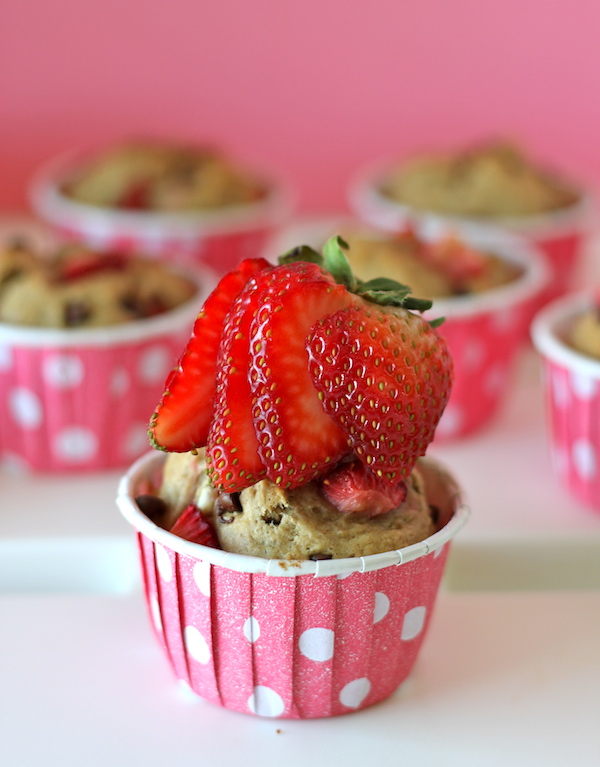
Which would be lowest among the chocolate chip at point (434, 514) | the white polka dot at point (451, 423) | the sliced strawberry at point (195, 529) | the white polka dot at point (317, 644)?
the white polka dot at point (451, 423)

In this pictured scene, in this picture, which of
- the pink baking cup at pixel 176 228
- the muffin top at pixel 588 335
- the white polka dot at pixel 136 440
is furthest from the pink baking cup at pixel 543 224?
Result: the white polka dot at pixel 136 440

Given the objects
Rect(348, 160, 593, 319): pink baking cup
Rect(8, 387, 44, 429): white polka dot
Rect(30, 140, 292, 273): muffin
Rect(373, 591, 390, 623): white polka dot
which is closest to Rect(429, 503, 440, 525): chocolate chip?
Rect(373, 591, 390, 623): white polka dot

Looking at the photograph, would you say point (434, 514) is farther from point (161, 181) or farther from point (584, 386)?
point (161, 181)

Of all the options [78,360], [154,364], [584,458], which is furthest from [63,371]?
[584,458]

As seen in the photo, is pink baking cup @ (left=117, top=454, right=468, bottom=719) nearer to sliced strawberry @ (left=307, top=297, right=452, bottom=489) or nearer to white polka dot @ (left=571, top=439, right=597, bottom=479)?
sliced strawberry @ (left=307, top=297, right=452, bottom=489)

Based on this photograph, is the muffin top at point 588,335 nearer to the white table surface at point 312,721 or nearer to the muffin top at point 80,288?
the white table surface at point 312,721

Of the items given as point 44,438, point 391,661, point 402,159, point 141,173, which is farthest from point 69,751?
point 402,159

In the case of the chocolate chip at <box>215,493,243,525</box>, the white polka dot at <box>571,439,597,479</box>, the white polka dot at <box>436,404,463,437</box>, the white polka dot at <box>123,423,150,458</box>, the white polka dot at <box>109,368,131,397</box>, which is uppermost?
the chocolate chip at <box>215,493,243,525</box>
